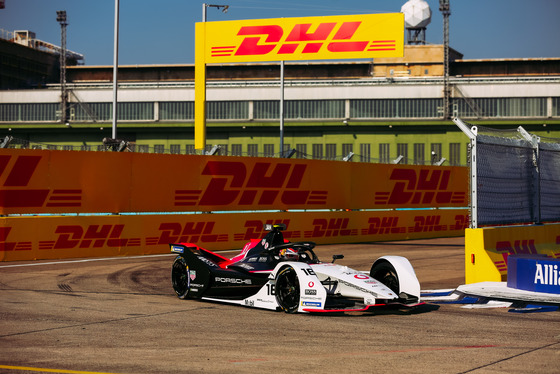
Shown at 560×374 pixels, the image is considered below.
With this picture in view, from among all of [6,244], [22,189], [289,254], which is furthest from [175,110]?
[289,254]

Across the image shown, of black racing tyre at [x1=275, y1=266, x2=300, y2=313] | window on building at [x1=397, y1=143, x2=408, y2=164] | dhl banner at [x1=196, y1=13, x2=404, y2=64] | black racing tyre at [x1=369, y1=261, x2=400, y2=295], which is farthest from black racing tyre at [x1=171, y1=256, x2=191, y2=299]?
window on building at [x1=397, y1=143, x2=408, y2=164]

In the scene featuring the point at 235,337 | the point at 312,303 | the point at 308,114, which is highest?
the point at 308,114

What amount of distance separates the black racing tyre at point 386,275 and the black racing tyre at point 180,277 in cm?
307

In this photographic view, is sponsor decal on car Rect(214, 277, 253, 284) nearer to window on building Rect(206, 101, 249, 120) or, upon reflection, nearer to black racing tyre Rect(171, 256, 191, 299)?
black racing tyre Rect(171, 256, 191, 299)

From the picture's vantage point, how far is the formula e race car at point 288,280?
10711mm

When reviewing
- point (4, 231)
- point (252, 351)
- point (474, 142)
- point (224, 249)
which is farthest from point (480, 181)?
point (4, 231)

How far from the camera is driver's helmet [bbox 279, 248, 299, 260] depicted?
12.1m

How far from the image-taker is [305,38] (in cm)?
2402

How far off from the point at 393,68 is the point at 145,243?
55673 millimetres

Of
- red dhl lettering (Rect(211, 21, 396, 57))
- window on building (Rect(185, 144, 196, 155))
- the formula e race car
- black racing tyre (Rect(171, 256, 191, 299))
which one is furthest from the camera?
window on building (Rect(185, 144, 196, 155))

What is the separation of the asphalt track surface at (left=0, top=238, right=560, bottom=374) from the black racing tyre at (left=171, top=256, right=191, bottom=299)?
0.60ft

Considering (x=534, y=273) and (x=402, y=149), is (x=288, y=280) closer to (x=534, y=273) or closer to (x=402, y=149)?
(x=534, y=273)

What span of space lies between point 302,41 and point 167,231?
25.7ft

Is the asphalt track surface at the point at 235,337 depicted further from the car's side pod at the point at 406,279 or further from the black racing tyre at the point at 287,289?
the car's side pod at the point at 406,279
